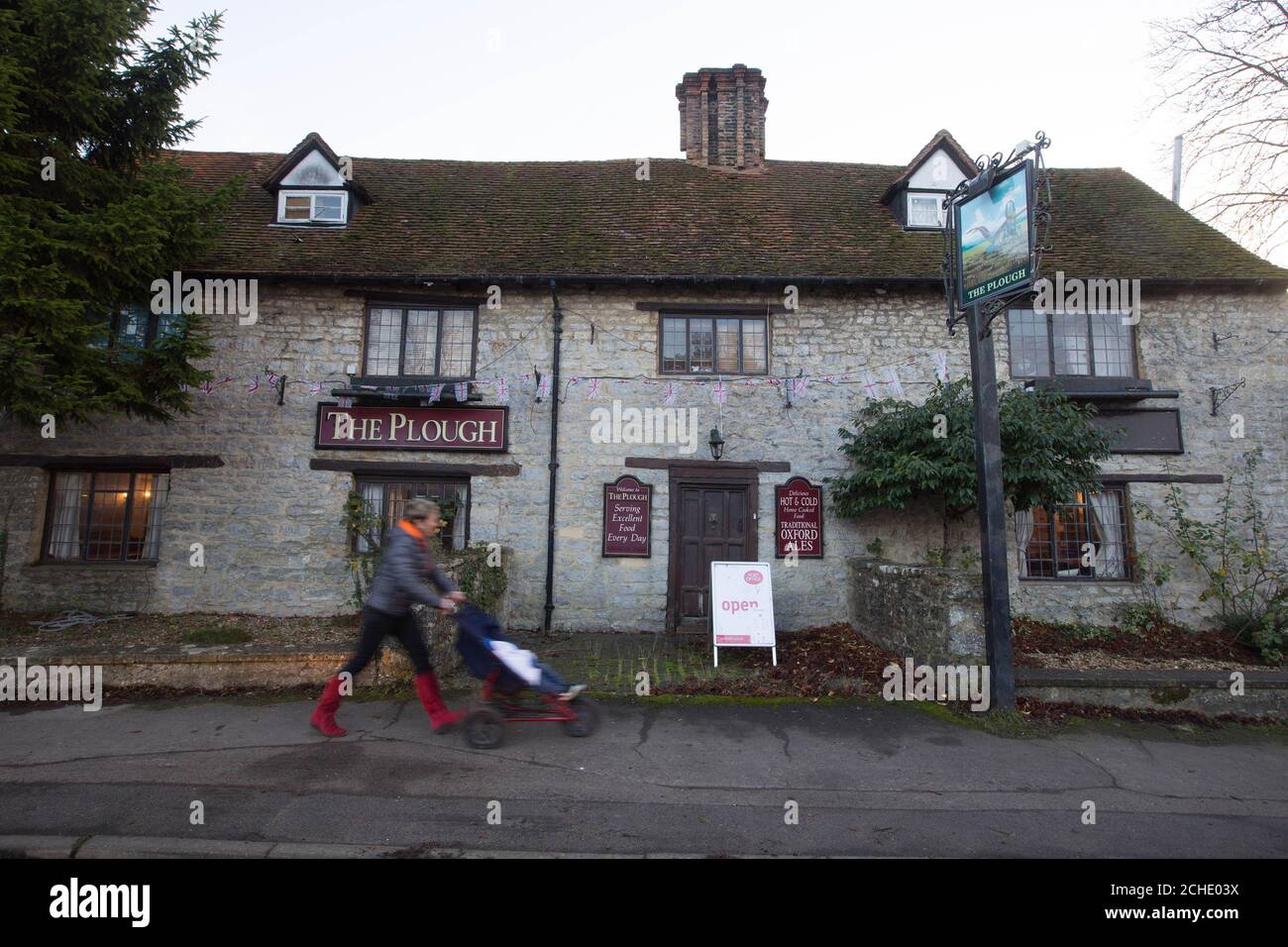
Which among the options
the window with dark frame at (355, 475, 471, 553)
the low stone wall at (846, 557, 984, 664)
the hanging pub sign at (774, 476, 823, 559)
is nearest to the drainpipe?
the window with dark frame at (355, 475, 471, 553)

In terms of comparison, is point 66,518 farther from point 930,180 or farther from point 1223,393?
point 1223,393

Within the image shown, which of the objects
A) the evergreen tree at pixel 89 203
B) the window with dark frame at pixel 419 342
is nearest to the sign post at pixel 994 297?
the window with dark frame at pixel 419 342

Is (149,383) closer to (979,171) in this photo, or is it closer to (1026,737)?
(979,171)

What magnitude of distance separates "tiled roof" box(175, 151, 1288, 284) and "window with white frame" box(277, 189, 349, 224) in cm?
33

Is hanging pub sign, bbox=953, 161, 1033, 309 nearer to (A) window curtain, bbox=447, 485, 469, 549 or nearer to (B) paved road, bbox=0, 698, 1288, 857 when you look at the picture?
(B) paved road, bbox=0, 698, 1288, 857

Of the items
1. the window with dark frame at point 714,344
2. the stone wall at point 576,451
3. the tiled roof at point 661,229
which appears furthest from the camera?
the window with dark frame at point 714,344

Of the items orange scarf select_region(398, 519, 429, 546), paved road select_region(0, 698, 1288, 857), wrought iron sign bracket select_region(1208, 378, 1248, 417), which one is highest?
wrought iron sign bracket select_region(1208, 378, 1248, 417)

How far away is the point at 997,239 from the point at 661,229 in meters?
6.26

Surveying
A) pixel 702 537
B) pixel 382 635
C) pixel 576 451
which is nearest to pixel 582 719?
pixel 382 635

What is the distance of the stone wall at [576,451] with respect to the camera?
379 inches

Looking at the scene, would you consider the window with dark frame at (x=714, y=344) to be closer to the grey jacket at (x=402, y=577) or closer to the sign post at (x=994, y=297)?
the sign post at (x=994, y=297)

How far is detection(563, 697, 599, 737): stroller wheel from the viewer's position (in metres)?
5.49

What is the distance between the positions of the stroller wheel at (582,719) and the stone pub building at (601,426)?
13.3 ft

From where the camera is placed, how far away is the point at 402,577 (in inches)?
198
